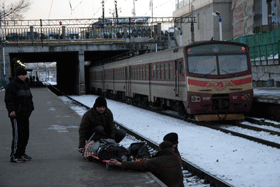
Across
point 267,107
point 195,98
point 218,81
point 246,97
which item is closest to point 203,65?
point 218,81

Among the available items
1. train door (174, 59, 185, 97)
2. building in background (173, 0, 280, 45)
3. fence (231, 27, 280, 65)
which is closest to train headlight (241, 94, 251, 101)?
train door (174, 59, 185, 97)

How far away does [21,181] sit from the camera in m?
6.77

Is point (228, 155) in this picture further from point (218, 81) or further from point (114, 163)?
point (218, 81)

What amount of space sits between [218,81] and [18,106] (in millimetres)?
9303

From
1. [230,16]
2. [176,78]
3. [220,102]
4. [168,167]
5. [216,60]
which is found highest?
[230,16]

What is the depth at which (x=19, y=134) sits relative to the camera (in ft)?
26.8

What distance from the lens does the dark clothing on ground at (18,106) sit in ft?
26.5

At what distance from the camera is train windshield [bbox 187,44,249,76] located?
53.3 ft

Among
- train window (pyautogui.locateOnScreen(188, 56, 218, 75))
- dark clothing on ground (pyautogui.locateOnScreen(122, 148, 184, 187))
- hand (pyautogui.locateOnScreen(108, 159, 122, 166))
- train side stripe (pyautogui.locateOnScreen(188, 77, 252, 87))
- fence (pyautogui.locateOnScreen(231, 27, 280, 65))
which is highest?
fence (pyautogui.locateOnScreen(231, 27, 280, 65))

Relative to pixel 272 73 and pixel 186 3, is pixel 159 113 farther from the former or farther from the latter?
pixel 186 3

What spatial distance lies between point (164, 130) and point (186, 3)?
47975 millimetres

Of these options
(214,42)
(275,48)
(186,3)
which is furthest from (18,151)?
(186,3)

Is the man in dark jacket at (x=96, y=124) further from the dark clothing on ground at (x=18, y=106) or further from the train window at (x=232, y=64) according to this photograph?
the train window at (x=232, y=64)

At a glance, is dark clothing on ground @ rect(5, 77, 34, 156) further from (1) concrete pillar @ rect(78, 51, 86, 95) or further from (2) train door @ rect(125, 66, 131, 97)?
(1) concrete pillar @ rect(78, 51, 86, 95)
